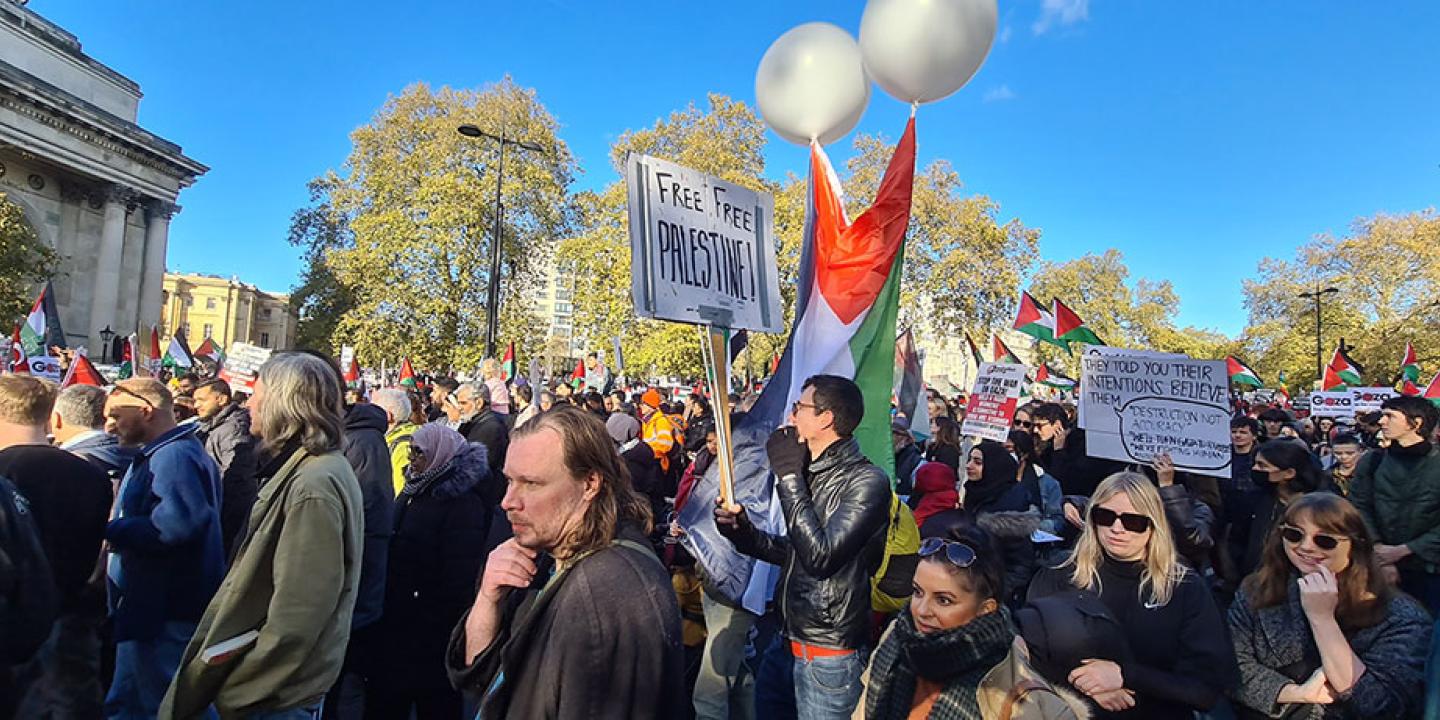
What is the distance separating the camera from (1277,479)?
186 inches

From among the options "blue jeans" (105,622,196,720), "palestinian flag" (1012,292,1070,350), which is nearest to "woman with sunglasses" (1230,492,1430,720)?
"blue jeans" (105,622,196,720)

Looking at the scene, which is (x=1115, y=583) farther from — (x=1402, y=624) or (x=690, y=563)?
(x=690, y=563)

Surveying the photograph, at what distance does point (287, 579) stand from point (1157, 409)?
5.36 metres

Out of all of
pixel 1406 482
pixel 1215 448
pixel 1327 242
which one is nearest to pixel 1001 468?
pixel 1215 448

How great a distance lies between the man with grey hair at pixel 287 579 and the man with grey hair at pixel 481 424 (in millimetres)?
2666

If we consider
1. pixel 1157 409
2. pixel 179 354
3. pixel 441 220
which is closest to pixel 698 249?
pixel 1157 409

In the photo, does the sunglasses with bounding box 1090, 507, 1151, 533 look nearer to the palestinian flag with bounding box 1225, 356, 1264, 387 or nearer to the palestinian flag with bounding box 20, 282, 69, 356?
the palestinian flag with bounding box 1225, 356, 1264, 387

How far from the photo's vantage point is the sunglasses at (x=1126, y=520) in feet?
9.50

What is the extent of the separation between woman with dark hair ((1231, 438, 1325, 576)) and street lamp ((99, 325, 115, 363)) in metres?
33.0

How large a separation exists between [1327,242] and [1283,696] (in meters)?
48.9

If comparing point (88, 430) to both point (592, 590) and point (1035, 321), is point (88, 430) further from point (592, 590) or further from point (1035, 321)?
point (1035, 321)

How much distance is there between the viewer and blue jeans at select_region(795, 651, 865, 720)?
10.1 ft

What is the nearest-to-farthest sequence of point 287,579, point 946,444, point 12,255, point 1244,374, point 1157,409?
point 287,579
point 1157,409
point 946,444
point 1244,374
point 12,255

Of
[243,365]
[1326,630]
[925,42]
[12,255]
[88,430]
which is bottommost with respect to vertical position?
[1326,630]
